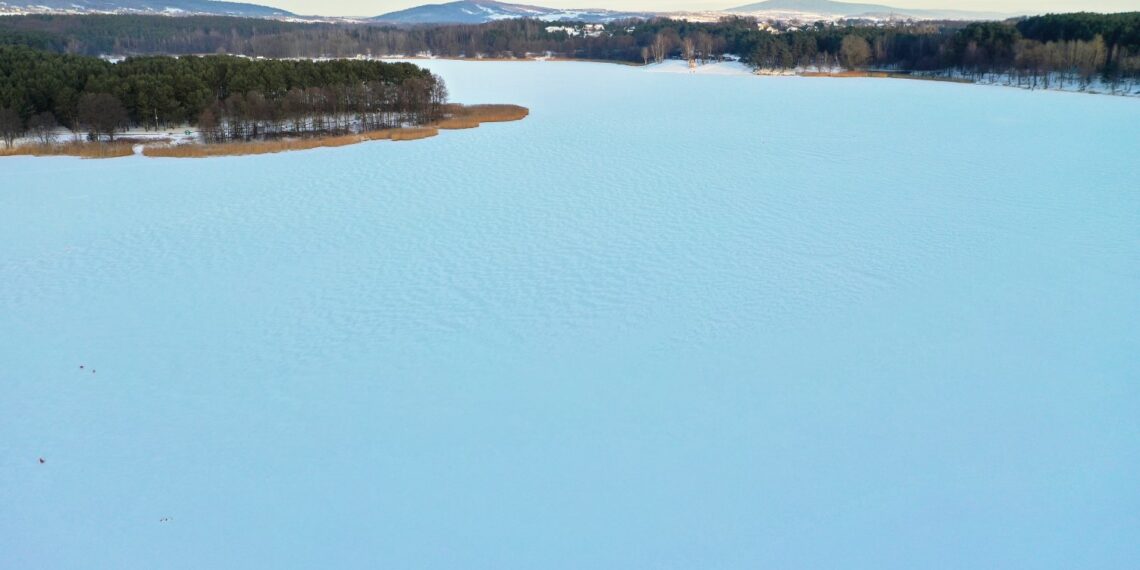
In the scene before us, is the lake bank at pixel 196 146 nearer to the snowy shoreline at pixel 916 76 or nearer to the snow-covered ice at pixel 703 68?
the snowy shoreline at pixel 916 76

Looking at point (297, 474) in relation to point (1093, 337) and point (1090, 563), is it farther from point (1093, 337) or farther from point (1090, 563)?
point (1093, 337)

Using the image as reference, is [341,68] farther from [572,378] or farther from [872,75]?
[872,75]

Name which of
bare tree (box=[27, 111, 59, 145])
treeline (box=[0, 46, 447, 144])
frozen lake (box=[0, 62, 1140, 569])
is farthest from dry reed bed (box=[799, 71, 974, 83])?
bare tree (box=[27, 111, 59, 145])

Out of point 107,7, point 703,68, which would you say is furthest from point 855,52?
point 107,7

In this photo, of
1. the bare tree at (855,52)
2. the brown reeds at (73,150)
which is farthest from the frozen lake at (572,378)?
the bare tree at (855,52)

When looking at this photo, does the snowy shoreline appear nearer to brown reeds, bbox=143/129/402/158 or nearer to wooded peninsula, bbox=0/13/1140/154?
wooded peninsula, bbox=0/13/1140/154
